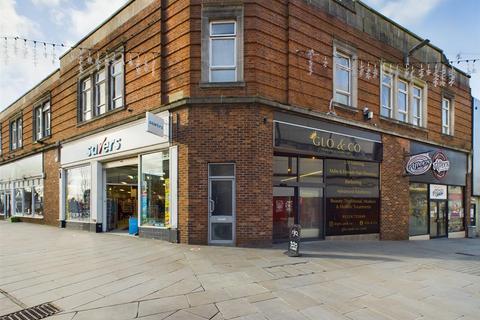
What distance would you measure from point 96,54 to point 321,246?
12.3m

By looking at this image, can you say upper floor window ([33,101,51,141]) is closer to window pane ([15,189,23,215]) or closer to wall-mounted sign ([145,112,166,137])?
window pane ([15,189,23,215])

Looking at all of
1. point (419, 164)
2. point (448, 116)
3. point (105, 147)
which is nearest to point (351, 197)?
point (419, 164)

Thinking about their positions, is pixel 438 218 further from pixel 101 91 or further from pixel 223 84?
pixel 101 91

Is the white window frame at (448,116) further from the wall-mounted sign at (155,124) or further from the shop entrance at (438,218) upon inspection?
the wall-mounted sign at (155,124)

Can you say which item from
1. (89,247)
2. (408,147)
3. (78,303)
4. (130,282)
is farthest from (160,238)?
(408,147)

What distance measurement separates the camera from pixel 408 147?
50.8 ft

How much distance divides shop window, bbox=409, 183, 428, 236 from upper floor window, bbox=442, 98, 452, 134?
3.92 metres

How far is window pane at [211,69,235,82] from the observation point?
1093 centimetres

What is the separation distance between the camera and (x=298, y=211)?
468 inches

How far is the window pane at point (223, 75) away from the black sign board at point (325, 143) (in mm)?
2041

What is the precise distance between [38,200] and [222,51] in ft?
52.2

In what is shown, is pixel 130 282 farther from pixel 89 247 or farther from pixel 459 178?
pixel 459 178

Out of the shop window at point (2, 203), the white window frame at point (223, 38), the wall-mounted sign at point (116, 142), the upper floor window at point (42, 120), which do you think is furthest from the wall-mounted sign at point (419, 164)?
the shop window at point (2, 203)

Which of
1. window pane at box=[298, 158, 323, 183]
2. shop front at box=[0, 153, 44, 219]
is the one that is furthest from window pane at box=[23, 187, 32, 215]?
window pane at box=[298, 158, 323, 183]
